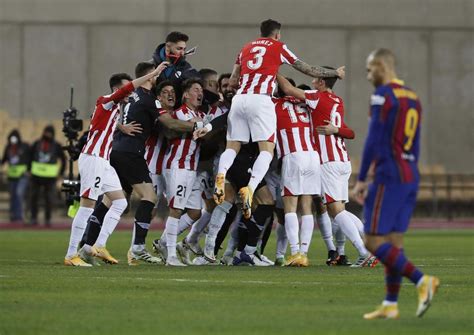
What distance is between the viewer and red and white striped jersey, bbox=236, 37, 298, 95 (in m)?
14.5

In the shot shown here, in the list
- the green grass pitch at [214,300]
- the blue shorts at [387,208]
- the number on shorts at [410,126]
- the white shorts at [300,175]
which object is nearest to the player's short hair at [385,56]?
the number on shorts at [410,126]

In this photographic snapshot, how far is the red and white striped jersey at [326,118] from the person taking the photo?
1491 cm

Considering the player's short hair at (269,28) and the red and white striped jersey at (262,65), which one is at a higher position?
the player's short hair at (269,28)

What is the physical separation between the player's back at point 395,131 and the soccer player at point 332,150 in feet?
18.1

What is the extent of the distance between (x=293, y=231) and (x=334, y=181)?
2.72ft

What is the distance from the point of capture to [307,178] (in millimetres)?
14812

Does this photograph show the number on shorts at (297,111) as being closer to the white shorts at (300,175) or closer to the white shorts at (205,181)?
the white shorts at (300,175)

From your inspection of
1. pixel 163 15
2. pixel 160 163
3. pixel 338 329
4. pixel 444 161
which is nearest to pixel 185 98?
pixel 160 163

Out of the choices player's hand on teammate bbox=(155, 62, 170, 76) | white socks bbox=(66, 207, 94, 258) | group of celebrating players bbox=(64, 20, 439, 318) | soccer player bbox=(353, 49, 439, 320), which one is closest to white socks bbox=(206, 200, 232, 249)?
group of celebrating players bbox=(64, 20, 439, 318)

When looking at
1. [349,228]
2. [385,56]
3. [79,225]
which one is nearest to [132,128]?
[79,225]

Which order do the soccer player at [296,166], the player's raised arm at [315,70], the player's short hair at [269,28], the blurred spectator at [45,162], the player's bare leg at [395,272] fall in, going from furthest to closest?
the blurred spectator at [45,162]
the player's short hair at [269,28]
the soccer player at [296,166]
the player's raised arm at [315,70]
the player's bare leg at [395,272]

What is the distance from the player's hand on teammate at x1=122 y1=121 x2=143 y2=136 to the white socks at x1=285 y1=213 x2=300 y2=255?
75.0 inches

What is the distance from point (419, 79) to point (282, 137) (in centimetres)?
2031

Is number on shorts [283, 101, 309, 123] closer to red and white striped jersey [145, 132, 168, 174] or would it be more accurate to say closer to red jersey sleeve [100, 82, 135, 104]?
A: red and white striped jersey [145, 132, 168, 174]
